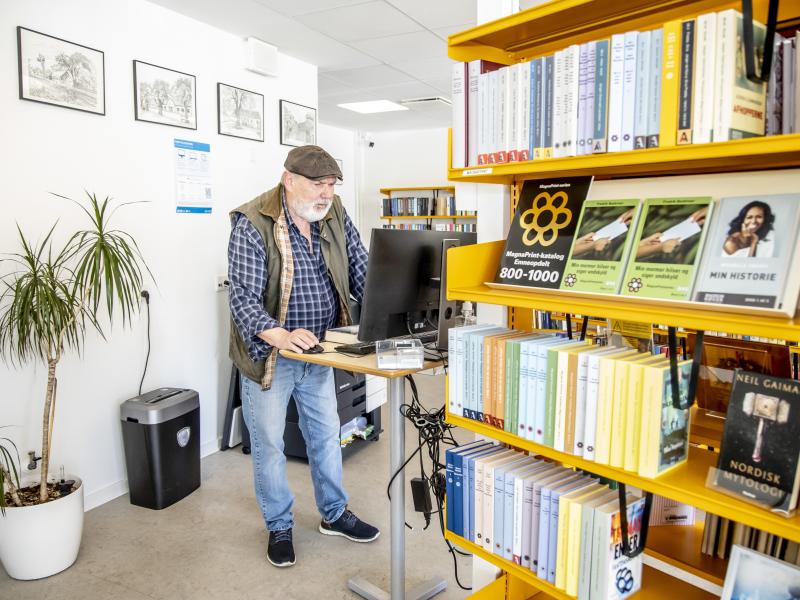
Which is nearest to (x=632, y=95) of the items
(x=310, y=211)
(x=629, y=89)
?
(x=629, y=89)

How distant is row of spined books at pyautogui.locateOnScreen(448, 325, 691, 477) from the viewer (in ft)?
4.04

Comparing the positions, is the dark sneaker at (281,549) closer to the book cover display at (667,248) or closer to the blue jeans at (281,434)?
the blue jeans at (281,434)

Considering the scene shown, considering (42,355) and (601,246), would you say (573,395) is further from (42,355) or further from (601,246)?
(42,355)

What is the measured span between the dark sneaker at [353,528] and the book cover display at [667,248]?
1805 mm

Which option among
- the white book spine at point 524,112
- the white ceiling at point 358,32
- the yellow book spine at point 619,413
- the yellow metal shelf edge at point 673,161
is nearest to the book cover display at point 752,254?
the yellow metal shelf edge at point 673,161

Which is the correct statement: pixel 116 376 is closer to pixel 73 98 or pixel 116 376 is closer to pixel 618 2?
pixel 73 98

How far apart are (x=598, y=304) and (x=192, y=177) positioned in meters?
2.86

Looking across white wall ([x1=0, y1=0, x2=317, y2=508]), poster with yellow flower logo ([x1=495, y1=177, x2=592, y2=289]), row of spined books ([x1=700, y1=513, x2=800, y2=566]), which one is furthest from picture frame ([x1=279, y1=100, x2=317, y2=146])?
row of spined books ([x1=700, y1=513, x2=800, y2=566])

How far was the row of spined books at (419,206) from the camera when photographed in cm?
758

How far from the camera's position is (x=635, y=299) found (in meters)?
1.29

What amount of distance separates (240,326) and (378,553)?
3.78ft

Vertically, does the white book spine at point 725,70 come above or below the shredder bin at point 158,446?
above

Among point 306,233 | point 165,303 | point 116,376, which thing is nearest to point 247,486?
point 116,376

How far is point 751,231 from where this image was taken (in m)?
1.18
